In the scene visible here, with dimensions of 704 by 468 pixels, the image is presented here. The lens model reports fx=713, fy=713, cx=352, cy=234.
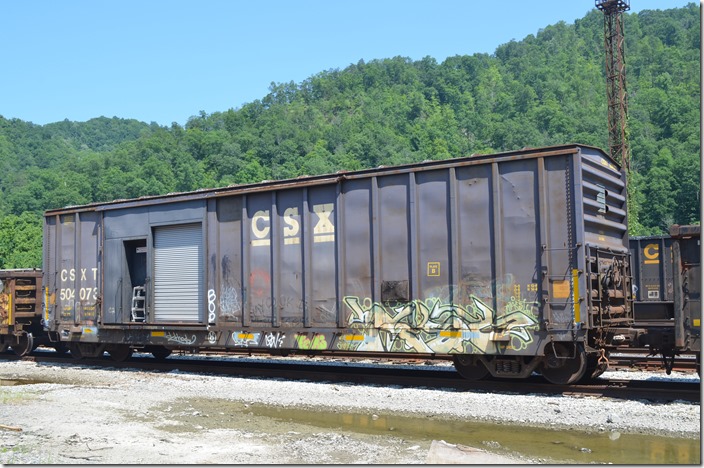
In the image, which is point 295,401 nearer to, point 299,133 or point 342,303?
point 342,303

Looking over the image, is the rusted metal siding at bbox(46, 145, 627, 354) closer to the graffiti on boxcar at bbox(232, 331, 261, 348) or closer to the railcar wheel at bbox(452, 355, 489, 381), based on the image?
the graffiti on boxcar at bbox(232, 331, 261, 348)

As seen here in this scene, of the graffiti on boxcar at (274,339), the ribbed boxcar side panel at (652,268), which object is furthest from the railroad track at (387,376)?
the ribbed boxcar side panel at (652,268)

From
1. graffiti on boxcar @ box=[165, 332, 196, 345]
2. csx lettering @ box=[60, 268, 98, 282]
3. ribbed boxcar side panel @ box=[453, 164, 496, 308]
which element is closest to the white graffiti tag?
graffiti on boxcar @ box=[165, 332, 196, 345]

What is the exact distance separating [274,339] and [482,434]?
6168 millimetres

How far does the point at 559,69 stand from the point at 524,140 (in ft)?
127

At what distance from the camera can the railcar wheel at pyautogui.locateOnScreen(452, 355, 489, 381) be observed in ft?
41.9

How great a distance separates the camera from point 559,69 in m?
146

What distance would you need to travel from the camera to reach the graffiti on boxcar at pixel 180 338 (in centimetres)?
1548

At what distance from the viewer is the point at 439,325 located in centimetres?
1262

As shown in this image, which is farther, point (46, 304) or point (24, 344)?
point (24, 344)

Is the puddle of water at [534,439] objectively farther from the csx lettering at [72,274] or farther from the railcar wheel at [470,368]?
the csx lettering at [72,274]

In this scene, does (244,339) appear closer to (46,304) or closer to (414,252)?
(414,252)

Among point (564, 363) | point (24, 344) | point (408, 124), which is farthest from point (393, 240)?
point (408, 124)

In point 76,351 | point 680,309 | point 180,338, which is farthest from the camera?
point 76,351
